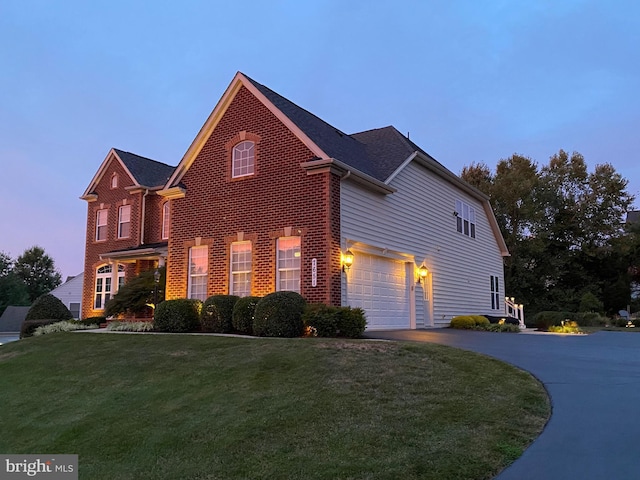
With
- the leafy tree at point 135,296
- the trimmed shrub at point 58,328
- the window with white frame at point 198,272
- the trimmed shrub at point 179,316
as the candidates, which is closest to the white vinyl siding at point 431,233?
the trimmed shrub at point 179,316

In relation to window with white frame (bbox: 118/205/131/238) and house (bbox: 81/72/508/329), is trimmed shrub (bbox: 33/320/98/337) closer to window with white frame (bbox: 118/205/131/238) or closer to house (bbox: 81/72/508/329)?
house (bbox: 81/72/508/329)

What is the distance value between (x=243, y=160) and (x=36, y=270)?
178 ft

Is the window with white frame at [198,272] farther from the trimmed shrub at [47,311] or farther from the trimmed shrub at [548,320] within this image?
the trimmed shrub at [548,320]

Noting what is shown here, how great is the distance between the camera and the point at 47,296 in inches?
827

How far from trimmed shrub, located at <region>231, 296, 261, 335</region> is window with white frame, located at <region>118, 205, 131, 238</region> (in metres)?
12.9

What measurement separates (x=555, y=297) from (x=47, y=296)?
32.0 m

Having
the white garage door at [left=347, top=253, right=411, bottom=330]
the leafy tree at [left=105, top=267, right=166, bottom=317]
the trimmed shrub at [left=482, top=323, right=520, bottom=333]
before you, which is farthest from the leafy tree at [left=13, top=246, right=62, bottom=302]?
the trimmed shrub at [left=482, top=323, right=520, bottom=333]

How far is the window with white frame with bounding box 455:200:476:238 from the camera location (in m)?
22.6

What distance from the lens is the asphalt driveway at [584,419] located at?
4535mm

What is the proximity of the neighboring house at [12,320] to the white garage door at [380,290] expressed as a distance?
1297 inches

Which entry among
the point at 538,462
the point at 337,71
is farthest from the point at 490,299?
the point at 337,71

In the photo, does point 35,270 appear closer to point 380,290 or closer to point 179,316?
point 179,316

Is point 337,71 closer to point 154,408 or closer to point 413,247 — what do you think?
point 413,247

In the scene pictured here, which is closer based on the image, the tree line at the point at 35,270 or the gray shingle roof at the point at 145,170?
the gray shingle roof at the point at 145,170
